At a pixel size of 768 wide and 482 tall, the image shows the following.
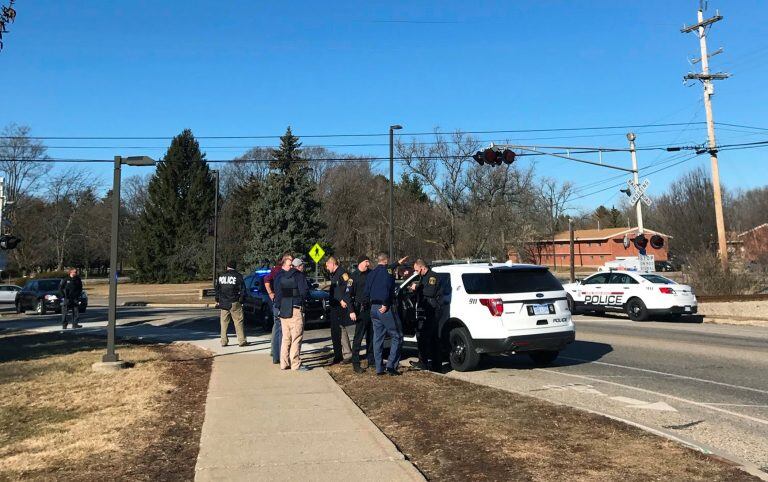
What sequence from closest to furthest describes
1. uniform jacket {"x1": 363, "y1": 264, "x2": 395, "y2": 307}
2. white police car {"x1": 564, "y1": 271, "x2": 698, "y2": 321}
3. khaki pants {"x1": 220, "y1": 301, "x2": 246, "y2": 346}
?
1. uniform jacket {"x1": 363, "y1": 264, "x2": 395, "y2": 307}
2. khaki pants {"x1": 220, "y1": 301, "x2": 246, "y2": 346}
3. white police car {"x1": 564, "y1": 271, "x2": 698, "y2": 321}

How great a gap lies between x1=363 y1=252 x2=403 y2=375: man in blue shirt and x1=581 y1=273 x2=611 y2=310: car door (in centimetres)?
1342

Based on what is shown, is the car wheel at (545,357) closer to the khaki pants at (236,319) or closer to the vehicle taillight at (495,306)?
the vehicle taillight at (495,306)

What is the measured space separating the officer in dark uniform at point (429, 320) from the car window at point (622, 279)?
39.0ft

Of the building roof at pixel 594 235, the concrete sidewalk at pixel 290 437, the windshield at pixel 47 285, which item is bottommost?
the concrete sidewalk at pixel 290 437

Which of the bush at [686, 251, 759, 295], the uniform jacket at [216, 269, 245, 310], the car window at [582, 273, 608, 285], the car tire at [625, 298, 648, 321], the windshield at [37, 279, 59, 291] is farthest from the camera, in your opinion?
the windshield at [37, 279, 59, 291]

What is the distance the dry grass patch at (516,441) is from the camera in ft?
15.8

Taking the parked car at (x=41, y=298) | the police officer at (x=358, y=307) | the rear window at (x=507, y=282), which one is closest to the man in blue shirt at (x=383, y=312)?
the police officer at (x=358, y=307)

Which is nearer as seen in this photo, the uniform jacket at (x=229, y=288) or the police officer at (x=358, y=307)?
the police officer at (x=358, y=307)

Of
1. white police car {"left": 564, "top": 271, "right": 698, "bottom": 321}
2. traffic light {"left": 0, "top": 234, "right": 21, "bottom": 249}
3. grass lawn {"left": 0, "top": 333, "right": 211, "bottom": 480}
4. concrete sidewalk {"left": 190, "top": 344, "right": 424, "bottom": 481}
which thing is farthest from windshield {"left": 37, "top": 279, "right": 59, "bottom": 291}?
white police car {"left": 564, "top": 271, "right": 698, "bottom": 321}

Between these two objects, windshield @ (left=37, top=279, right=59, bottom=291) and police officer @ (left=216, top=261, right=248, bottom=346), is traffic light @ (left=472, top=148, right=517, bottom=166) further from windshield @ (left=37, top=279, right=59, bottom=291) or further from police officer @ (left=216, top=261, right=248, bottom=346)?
windshield @ (left=37, top=279, right=59, bottom=291)

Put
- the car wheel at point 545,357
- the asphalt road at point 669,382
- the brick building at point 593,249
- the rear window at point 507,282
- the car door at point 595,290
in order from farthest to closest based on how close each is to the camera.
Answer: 1. the brick building at point 593,249
2. the car door at point 595,290
3. the car wheel at point 545,357
4. the rear window at point 507,282
5. the asphalt road at point 669,382

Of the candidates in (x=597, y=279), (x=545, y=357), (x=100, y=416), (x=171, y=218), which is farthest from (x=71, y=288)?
(x=171, y=218)

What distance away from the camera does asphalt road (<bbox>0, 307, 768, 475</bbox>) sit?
6379 millimetres

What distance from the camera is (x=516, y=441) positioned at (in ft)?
18.6
